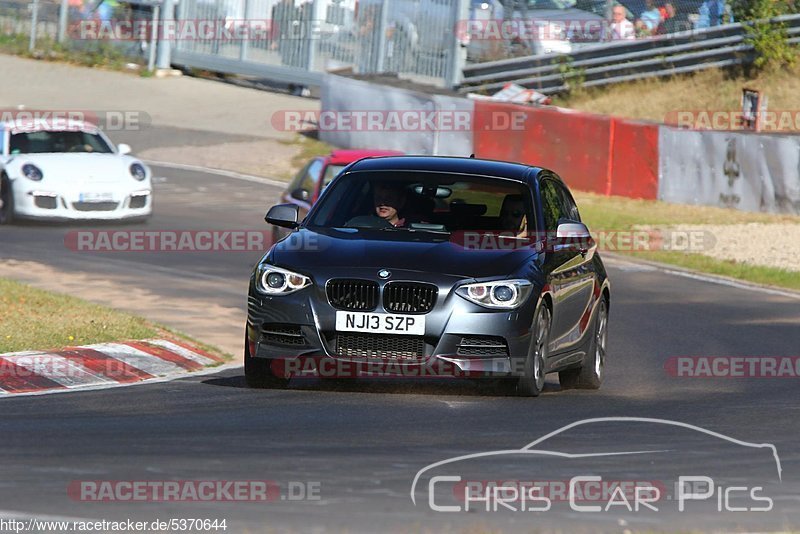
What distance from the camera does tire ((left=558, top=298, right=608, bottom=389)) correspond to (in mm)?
11086

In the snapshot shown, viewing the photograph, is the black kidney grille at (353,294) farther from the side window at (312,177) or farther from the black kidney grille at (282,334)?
the side window at (312,177)

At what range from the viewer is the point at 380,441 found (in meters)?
7.93

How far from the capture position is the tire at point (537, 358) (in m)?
9.62

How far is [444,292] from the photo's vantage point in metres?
9.33

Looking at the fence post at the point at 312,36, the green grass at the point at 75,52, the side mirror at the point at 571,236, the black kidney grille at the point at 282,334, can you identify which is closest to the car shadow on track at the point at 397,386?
the black kidney grille at the point at 282,334

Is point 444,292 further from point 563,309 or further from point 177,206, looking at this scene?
point 177,206

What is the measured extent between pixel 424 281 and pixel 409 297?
13 cm

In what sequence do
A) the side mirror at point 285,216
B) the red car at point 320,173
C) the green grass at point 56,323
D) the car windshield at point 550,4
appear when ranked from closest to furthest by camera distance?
the side mirror at point 285,216 < the green grass at point 56,323 < the red car at point 320,173 < the car windshield at point 550,4

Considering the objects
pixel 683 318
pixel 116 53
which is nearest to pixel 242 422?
pixel 683 318

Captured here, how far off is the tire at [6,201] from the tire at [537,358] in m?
11.9

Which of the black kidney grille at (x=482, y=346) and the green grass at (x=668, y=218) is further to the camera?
the green grass at (x=668, y=218)

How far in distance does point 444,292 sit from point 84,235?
1158 cm

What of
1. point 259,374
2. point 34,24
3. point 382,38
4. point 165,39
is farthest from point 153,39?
point 259,374

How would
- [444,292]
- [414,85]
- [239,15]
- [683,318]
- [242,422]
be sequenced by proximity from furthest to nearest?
[239,15], [414,85], [683,318], [444,292], [242,422]
